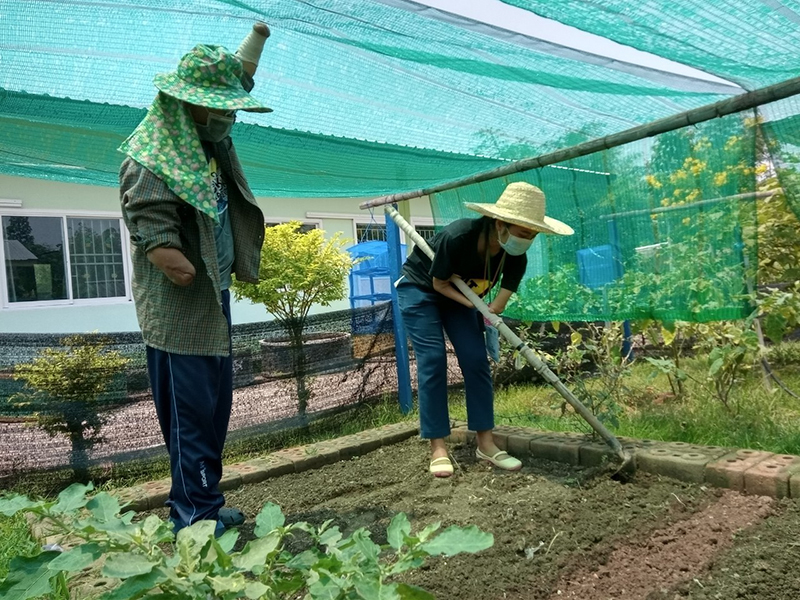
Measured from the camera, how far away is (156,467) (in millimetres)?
3193

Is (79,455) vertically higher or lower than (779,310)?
lower

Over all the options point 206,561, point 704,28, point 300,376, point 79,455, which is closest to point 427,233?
point 300,376

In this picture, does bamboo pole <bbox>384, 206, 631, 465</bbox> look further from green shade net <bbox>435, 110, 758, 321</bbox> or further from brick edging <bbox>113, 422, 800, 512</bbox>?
green shade net <bbox>435, 110, 758, 321</bbox>

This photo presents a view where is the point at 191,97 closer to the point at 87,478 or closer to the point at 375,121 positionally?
the point at 375,121

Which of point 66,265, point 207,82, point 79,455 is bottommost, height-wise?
point 79,455

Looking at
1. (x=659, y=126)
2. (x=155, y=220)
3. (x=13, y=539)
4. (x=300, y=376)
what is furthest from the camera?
(x=300, y=376)

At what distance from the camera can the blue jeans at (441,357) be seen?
Answer: 2918 mm

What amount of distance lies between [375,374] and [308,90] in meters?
2.08

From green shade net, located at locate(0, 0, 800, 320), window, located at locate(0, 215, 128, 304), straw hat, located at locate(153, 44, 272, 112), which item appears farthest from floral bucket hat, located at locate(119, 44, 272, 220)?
window, located at locate(0, 215, 128, 304)

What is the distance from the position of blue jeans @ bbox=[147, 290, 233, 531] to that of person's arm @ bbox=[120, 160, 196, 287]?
0.97 feet

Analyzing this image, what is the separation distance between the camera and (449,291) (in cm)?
290

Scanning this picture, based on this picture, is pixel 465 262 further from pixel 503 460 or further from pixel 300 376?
pixel 300 376

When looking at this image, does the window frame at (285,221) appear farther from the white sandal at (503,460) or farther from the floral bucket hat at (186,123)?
the floral bucket hat at (186,123)

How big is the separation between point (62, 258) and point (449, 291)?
5.64 meters
